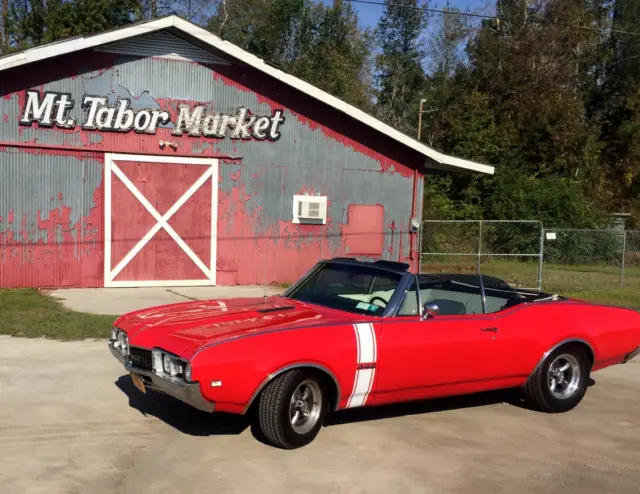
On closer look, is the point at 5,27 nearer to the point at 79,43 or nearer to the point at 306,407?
the point at 79,43

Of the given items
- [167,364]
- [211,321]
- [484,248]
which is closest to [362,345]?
[211,321]

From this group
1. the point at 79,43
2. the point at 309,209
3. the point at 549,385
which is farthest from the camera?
the point at 309,209

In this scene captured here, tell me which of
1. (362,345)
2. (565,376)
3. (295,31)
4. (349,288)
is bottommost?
(565,376)

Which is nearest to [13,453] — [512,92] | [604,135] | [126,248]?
[126,248]

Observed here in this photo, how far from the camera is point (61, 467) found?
460 centimetres

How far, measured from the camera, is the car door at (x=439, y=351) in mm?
5434

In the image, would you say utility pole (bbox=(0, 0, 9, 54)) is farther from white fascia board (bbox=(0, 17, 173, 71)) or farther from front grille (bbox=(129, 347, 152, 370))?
front grille (bbox=(129, 347, 152, 370))

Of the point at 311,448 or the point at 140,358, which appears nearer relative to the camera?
the point at 311,448

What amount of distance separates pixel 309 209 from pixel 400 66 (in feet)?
127

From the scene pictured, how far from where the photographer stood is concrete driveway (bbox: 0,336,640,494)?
14.7 feet

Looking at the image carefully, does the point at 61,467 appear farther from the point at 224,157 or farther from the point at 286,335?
the point at 224,157

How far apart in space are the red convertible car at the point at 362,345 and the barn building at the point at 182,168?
8682mm

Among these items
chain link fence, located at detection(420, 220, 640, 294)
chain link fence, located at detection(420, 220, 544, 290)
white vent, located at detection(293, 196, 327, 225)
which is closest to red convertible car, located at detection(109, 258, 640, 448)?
white vent, located at detection(293, 196, 327, 225)

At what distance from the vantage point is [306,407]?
510 cm
